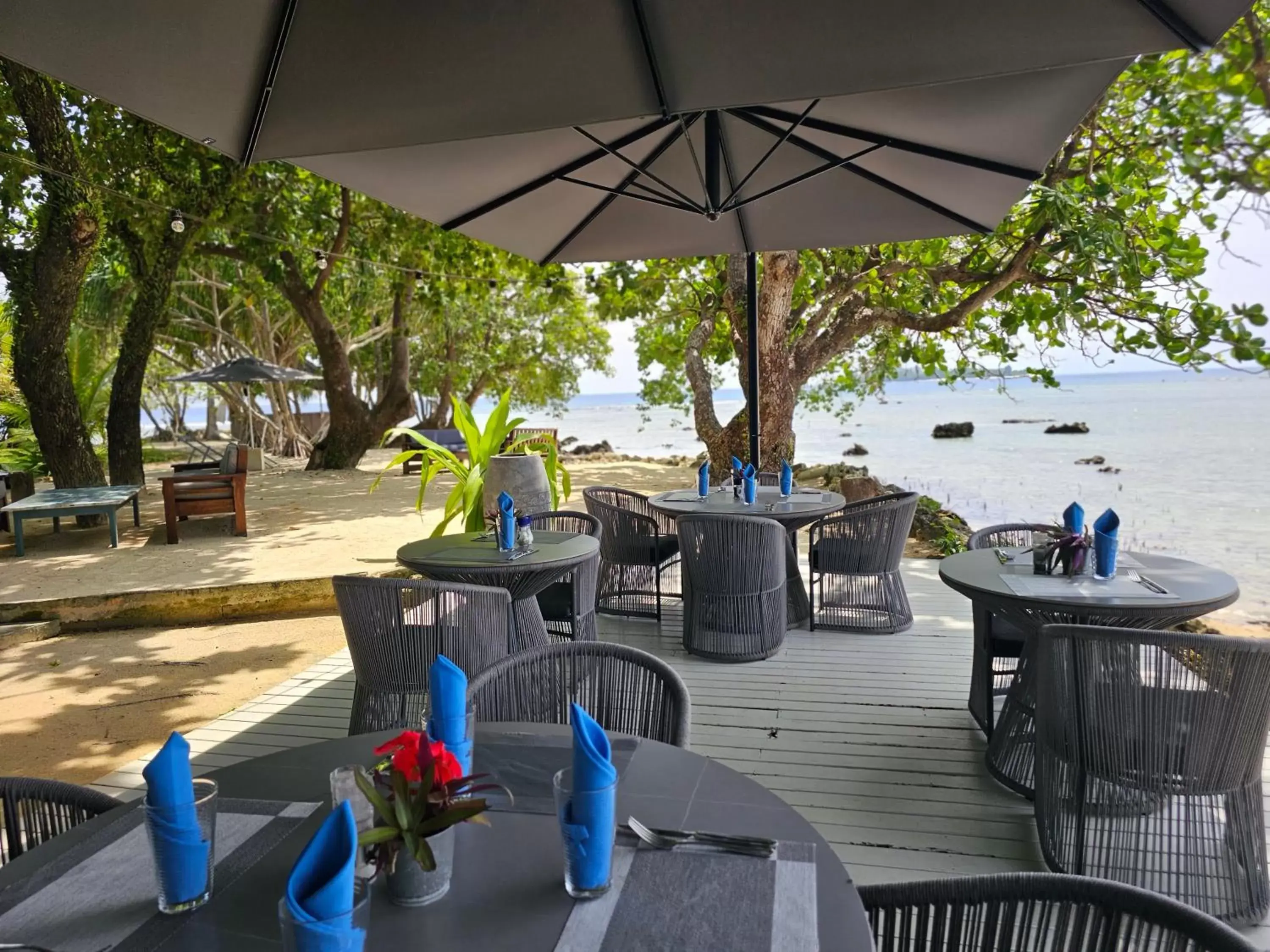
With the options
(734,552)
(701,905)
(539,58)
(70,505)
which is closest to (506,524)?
(734,552)

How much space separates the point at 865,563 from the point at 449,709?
10.5ft

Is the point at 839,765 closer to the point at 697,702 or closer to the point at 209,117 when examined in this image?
the point at 697,702

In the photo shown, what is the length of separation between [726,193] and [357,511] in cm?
610

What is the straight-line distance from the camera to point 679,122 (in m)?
3.37

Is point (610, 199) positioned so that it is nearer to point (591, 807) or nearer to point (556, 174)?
point (556, 174)

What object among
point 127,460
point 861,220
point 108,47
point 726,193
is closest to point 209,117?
point 108,47

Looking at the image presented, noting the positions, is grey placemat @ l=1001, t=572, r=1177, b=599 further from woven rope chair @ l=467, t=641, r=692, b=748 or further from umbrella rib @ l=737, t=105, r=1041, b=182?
umbrella rib @ l=737, t=105, r=1041, b=182

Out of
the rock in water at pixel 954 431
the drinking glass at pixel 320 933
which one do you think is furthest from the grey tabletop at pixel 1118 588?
the rock in water at pixel 954 431

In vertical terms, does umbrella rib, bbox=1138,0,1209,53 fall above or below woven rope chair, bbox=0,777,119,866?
above

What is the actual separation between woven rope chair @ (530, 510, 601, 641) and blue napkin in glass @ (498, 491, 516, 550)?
0.73ft

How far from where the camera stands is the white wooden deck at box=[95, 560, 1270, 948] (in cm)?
228

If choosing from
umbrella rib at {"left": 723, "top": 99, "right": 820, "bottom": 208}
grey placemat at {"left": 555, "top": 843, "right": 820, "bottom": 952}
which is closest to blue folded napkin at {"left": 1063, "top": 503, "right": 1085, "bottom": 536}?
umbrella rib at {"left": 723, "top": 99, "right": 820, "bottom": 208}

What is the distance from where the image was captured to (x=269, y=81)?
6.52 feet

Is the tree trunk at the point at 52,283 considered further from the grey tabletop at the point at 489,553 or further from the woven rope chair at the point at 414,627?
the woven rope chair at the point at 414,627
